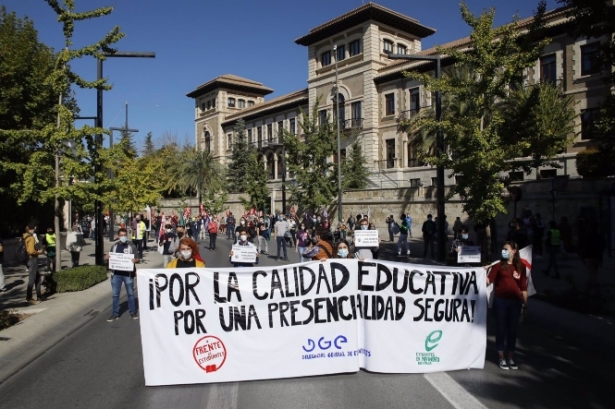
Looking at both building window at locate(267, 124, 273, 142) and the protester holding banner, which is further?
building window at locate(267, 124, 273, 142)

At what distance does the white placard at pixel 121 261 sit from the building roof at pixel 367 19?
39.2 m

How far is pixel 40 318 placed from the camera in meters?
10.1

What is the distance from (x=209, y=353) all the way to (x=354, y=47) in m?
44.7

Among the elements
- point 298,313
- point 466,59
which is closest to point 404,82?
point 466,59

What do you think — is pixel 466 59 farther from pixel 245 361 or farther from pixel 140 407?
pixel 140 407

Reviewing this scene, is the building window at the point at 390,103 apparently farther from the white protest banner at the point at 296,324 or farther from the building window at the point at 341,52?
the white protest banner at the point at 296,324

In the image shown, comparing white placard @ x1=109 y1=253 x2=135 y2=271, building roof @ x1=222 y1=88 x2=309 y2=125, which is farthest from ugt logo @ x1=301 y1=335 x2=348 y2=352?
building roof @ x1=222 y1=88 x2=309 y2=125

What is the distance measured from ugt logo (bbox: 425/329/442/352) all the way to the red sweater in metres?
0.91

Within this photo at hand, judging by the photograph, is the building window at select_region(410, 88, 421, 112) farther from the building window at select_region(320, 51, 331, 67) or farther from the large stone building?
the building window at select_region(320, 51, 331, 67)

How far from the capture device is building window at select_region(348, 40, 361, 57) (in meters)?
47.2

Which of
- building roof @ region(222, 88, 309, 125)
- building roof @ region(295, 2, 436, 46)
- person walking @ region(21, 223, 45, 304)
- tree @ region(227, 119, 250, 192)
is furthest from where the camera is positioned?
tree @ region(227, 119, 250, 192)

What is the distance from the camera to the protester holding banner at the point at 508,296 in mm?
6715

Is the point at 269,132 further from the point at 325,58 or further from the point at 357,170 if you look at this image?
the point at 357,170

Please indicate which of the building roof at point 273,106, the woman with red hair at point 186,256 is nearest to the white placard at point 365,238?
the woman with red hair at point 186,256
